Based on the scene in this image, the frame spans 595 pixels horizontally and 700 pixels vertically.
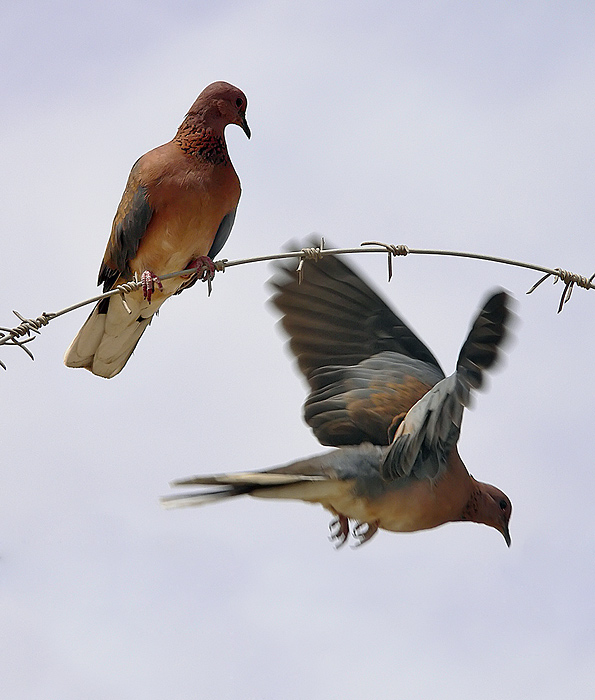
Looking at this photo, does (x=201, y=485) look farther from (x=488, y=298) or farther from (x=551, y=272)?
(x=551, y=272)

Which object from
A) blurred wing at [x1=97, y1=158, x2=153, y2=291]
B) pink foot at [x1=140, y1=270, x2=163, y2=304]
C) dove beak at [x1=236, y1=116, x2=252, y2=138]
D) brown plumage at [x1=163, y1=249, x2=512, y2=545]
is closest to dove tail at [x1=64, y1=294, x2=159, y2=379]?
blurred wing at [x1=97, y1=158, x2=153, y2=291]

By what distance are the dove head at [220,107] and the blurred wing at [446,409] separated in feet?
3.96

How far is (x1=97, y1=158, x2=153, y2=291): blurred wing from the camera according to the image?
3430 mm

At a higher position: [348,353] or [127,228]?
[127,228]

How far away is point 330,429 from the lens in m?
2.93

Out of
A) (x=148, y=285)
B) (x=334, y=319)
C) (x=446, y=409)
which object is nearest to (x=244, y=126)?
(x=148, y=285)

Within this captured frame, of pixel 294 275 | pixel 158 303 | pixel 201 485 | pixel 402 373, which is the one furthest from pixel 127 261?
pixel 201 485

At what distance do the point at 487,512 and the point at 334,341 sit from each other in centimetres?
68

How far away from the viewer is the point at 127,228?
11.4 ft

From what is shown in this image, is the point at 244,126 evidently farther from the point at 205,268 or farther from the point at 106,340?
the point at 106,340

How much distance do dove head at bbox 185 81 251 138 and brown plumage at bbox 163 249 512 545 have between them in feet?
1.89

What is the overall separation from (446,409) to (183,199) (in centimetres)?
123

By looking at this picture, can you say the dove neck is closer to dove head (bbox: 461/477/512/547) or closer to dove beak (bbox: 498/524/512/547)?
dove head (bbox: 461/477/512/547)

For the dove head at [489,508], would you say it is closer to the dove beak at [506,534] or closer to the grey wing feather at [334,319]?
the dove beak at [506,534]
